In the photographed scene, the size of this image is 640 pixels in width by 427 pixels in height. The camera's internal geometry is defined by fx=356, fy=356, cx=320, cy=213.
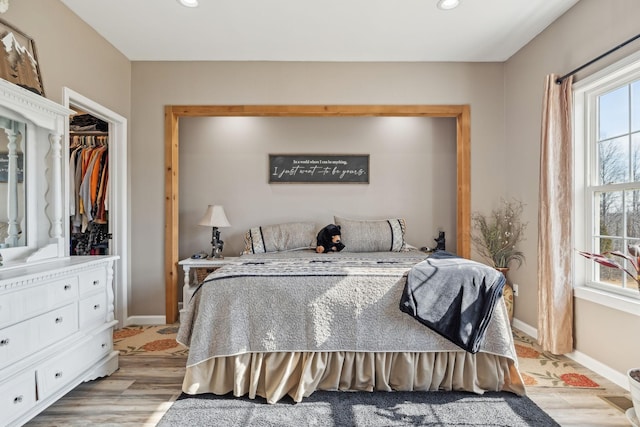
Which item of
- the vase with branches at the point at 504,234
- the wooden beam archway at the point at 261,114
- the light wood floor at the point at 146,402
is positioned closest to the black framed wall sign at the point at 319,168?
the wooden beam archway at the point at 261,114

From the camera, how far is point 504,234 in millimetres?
3500

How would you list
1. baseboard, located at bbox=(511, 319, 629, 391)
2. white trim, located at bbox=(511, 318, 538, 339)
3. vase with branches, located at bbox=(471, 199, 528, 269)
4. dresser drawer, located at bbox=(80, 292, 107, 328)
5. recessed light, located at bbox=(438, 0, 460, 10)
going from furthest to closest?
vase with branches, located at bbox=(471, 199, 528, 269) → white trim, located at bbox=(511, 318, 538, 339) → recessed light, located at bbox=(438, 0, 460, 10) → baseboard, located at bbox=(511, 319, 629, 391) → dresser drawer, located at bbox=(80, 292, 107, 328)

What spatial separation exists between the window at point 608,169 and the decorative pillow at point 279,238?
92.0 inches

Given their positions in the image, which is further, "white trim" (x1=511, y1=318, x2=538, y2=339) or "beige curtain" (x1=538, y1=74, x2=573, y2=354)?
"white trim" (x1=511, y1=318, x2=538, y2=339)

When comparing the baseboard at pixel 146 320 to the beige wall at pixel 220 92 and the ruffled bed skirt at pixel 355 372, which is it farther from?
the ruffled bed skirt at pixel 355 372

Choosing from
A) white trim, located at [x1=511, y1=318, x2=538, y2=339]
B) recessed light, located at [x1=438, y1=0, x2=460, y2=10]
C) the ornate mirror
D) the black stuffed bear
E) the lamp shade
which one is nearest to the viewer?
the ornate mirror

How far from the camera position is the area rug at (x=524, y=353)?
92.4 inches

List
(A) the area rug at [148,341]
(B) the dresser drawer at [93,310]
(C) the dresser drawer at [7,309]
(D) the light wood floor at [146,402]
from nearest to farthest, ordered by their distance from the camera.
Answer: (C) the dresser drawer at [7,309], (D) the light wood floor at [146,402], (B) the dresser drawer at [93,310], (A) the area rug at [148,341]

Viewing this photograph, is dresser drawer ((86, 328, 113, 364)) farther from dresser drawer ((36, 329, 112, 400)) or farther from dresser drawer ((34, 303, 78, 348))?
dresser drawer ((34, 303, 78, 348))

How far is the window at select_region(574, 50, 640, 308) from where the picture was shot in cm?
231

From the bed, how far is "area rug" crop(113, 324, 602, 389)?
469mm

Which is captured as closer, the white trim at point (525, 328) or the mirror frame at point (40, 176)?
the mirror frame at point (40, 176)

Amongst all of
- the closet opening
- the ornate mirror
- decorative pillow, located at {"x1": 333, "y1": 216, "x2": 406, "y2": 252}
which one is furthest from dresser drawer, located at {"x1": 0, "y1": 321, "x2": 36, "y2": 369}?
decorative pillow, located at {"x1": 333, "y1": 216, "x2": 406, "y2": 252}

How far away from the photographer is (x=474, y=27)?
2994 millimetres
